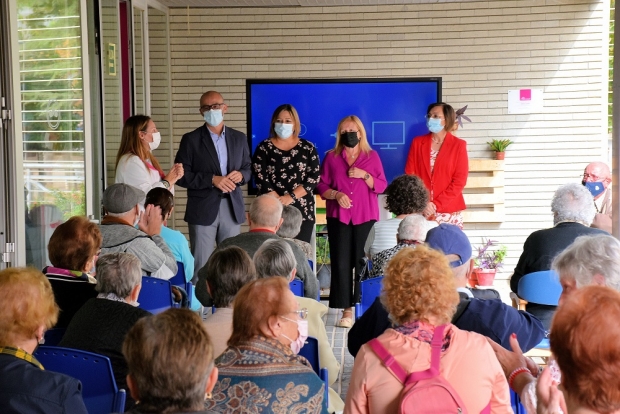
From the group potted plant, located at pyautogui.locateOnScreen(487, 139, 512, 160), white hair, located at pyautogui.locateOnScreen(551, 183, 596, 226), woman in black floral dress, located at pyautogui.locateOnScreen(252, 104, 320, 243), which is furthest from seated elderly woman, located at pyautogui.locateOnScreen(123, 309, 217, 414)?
potted plant, located at pyautogui.locateOnScreen(487, 139, 512, 160)

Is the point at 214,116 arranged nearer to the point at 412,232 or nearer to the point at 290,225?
the point at 290,225

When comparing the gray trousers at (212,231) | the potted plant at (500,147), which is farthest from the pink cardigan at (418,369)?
the potted plant at (500,147)

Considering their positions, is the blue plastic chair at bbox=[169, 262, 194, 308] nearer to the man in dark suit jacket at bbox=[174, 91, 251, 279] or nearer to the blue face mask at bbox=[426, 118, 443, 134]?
the man in dark suit jacket at bbox=[174, 91, 251, 279]

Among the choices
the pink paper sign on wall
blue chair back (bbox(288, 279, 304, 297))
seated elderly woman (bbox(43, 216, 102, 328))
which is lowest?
blue chair back (bbox(288, 279, 304, 297))

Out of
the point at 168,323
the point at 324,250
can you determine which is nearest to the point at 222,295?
the point at 168,323

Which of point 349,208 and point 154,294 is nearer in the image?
point 154,294

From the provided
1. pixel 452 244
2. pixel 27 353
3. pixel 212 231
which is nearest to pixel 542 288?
pixel 452 244

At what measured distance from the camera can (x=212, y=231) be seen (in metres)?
7.46

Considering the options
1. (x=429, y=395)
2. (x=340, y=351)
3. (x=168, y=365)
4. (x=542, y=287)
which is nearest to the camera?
(x=168, y=365)

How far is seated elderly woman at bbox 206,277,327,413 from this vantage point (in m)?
2.50

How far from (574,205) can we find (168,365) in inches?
131

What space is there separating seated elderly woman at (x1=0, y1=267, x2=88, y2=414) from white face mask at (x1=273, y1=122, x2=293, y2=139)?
15.1ft

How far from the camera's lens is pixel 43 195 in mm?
6797

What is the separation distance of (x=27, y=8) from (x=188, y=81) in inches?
137
